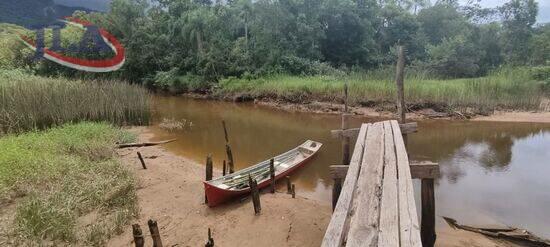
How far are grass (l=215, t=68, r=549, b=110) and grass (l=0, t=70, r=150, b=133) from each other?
7912 mm

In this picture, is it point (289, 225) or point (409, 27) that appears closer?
point (289, 225)

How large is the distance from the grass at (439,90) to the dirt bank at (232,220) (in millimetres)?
9886

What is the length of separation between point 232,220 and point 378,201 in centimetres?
296

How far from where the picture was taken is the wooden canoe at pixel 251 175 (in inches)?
236

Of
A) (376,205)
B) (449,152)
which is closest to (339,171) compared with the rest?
(376,205)

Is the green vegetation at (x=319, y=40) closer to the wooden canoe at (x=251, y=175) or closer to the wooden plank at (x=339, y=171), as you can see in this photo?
the wooden canoe at (x=251, y=175)

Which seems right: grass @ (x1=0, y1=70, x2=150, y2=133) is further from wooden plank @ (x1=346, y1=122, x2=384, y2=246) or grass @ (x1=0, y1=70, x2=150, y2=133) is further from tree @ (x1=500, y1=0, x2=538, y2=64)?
tree @ (x1=500, y1=0, x2=538, y2=64)

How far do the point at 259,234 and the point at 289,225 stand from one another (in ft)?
1.56

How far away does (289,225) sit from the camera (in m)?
5.51

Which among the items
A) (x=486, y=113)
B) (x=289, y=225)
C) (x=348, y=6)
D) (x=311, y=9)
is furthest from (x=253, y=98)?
(x=289, y=225)

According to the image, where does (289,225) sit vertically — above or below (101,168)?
below

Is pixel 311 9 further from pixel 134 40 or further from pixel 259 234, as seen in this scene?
pixel 259 234
